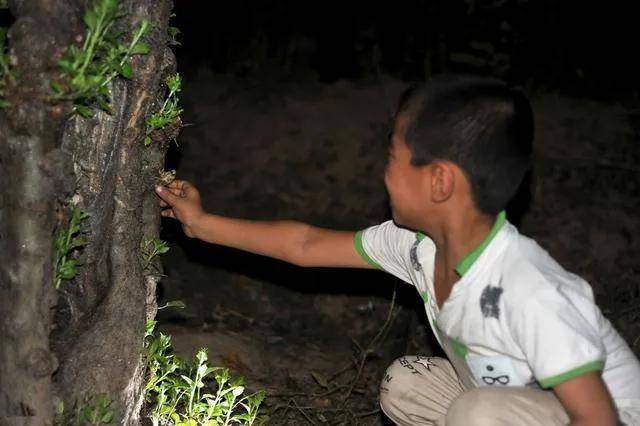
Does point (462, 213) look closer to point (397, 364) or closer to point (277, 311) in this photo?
point (397, 364)

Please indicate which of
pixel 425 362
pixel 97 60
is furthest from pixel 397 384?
pixel 97 60

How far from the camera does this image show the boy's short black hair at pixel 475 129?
2.23 metres

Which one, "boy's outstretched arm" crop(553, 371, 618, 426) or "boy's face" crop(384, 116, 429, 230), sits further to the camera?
"boy's face" crop(384, 116, 429, 230)

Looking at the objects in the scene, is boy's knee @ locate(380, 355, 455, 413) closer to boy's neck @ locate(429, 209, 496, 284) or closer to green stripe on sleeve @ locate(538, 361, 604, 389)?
boy's neck @ locate(429, 209, 496, 284)

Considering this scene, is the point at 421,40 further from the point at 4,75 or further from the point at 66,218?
the point at 4,75

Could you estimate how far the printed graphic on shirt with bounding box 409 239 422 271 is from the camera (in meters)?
2.70

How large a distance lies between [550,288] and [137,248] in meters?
1.23

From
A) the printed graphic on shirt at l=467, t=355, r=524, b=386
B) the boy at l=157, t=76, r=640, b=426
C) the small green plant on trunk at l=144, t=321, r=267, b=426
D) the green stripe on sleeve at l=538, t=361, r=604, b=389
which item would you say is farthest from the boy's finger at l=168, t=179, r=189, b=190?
the green stripe on sleeve at l=538, t=361, r=604, b=389

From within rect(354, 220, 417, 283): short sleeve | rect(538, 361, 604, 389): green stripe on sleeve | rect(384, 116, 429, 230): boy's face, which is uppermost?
rect(384, 116, 429, 230): boy's face

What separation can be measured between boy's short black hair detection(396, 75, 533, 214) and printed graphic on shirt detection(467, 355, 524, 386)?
0.47 metres

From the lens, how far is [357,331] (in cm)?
517

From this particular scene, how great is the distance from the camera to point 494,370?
2.44m

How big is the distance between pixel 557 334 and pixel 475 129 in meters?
0.58

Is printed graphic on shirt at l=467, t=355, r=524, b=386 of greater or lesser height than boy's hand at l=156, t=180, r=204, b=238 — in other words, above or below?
below
